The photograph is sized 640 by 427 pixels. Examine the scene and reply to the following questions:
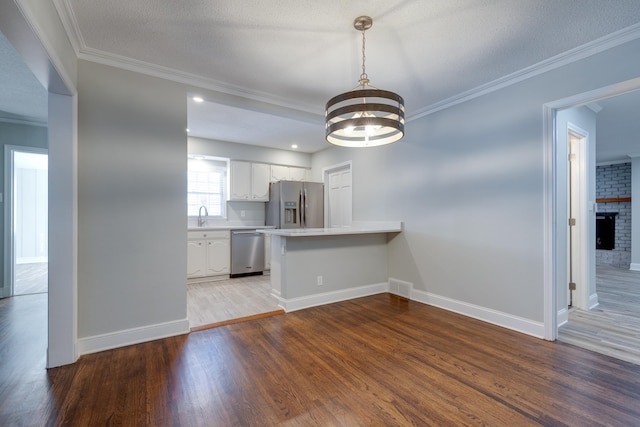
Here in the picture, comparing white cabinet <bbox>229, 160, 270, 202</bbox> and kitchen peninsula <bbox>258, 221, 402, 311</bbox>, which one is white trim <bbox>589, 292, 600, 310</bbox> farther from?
white cabinet <bbox>229, 160, 270, 202</bbox>

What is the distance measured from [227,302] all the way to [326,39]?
3.19m

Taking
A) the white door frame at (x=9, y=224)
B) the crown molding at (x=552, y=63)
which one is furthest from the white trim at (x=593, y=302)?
the white door frame at (x=9, y=224)

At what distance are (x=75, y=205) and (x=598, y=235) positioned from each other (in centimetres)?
1013

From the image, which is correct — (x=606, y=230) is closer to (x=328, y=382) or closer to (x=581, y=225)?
(x=581, y=225)

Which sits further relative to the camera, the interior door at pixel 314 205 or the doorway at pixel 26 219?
the interior door at pixel 314 205

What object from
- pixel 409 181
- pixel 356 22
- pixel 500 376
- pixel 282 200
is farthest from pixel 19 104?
pixel 500 376

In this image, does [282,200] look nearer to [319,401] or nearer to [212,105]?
[212,105]

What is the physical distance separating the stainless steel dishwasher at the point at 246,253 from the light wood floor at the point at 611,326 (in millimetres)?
4369

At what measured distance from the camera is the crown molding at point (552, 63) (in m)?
2.15

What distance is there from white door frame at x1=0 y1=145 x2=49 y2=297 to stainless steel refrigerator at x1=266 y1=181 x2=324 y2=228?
3.79 meters

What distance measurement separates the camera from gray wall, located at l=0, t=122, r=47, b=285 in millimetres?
3883

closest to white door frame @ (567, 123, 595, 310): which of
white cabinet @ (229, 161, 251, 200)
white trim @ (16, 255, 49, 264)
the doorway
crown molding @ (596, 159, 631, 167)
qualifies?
→ crown molding @ (596, 159, 631, 167)

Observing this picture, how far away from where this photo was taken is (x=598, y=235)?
705 cm

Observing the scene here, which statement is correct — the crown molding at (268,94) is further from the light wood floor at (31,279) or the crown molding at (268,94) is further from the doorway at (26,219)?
the light wood floor at (31,279)
